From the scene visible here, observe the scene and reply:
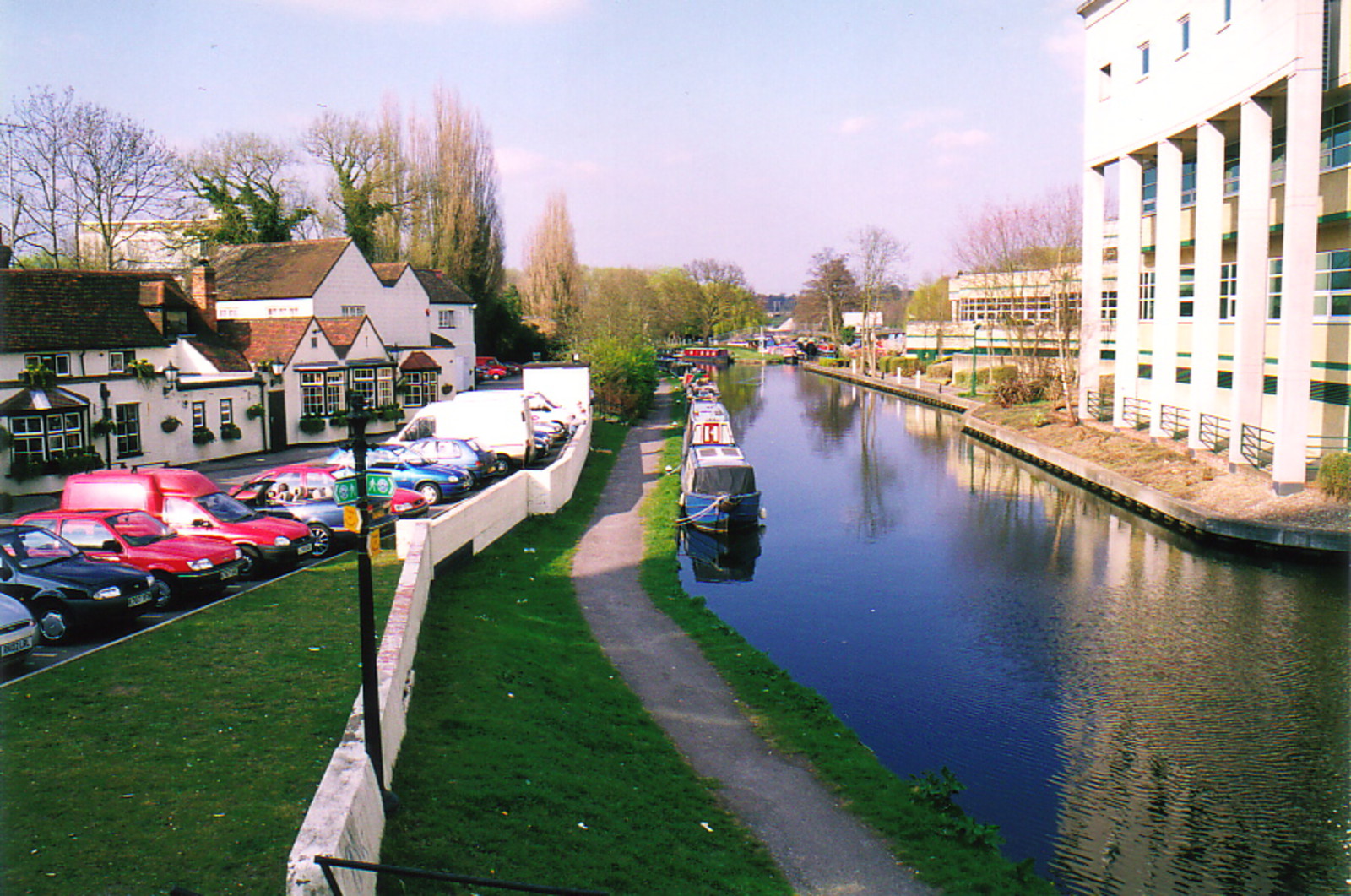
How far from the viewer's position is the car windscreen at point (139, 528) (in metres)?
16.3

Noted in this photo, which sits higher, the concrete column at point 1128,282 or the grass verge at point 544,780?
the concrete column at point 1128,282

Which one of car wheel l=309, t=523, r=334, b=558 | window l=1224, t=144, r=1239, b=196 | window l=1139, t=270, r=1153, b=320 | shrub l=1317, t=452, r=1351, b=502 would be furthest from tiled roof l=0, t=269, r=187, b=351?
window l=1139, t=270, r=1153, b=320

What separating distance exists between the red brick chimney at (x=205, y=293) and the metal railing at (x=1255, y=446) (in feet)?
110

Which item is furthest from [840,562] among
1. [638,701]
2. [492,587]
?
[638,701]

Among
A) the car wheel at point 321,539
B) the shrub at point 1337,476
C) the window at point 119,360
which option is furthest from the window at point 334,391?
the shrub at point 1337,476

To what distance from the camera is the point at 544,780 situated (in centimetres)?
1030

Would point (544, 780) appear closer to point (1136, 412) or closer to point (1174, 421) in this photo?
point (1174, 421)

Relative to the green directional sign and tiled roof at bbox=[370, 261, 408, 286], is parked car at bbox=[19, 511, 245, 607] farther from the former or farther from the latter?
tiled roof at bbox=[370, 261, 408, 286]

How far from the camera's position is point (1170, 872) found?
10.4m

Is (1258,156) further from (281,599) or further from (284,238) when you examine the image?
(284,238)

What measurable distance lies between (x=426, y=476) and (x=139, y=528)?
32.4 ft

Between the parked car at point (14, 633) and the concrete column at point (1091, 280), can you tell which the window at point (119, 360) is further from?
the concrete column at point (1091, 280)

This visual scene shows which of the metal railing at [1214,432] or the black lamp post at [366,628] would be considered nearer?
the black lamp post at [366,628]

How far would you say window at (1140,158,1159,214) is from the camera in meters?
38.3
